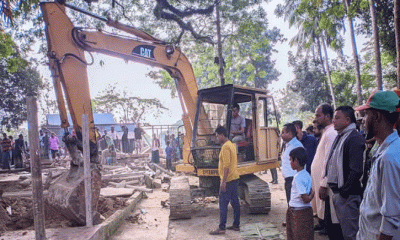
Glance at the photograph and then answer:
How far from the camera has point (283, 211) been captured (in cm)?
742

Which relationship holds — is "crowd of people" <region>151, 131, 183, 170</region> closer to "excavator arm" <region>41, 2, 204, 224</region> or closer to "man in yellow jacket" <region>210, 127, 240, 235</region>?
"excavator arm" <region>41, 2, 204, 224</region>

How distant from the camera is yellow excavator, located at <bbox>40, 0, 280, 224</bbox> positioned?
18.2 ft

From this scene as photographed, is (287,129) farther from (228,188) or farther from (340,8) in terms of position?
(340,8)

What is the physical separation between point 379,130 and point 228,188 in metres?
3.79

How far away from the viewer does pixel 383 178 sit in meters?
2.01

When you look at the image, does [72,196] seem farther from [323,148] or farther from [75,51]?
[323,148]

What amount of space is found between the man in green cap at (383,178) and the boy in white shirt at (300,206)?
4.82ft

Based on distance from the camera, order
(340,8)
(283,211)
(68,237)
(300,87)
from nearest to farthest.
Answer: (68,237), (340,8), (283,211), (300,87)

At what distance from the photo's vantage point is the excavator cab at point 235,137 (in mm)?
7273

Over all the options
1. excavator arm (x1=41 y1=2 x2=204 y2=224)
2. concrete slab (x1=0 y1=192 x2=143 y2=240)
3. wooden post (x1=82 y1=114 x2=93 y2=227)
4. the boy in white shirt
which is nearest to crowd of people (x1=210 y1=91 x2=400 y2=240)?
the boy in white shirt

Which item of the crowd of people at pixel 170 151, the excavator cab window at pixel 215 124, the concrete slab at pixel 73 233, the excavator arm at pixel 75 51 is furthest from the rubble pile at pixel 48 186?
the excavator cab window at pixel 215 124

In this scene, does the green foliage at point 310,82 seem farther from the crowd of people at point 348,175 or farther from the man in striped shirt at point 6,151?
the man in striped shirt at point 6,151

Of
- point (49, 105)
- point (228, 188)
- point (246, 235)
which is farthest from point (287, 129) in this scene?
point (49, 105)

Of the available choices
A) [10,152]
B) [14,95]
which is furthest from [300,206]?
[14,95]
